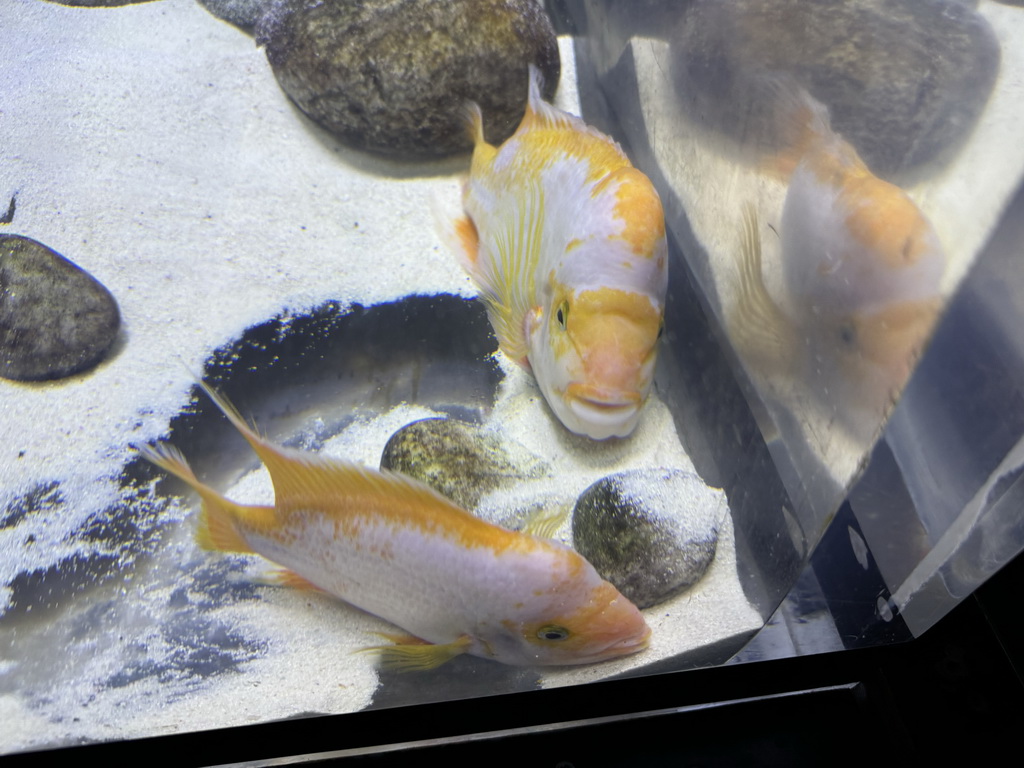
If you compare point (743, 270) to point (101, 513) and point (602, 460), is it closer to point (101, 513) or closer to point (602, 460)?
point (602, 460)

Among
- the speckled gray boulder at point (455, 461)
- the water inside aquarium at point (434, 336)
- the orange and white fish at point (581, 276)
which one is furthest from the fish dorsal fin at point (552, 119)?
the speckled gray boulder at point (455, 461)

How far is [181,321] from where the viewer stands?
189cm

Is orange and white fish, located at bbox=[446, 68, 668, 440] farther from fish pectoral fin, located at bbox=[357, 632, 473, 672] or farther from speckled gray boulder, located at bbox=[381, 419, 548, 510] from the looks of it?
fish pectoral fin, located at bbox=[357, 632, 473, 672]

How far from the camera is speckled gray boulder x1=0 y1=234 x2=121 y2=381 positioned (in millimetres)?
1700

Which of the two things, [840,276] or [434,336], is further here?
[434,336]

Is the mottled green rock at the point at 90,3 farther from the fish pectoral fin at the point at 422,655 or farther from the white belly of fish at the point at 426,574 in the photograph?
the fish pectoral fin at the point at 422,655

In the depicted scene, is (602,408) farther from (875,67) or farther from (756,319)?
(875,67)

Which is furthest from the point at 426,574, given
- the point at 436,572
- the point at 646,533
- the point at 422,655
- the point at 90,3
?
the point at 90,3

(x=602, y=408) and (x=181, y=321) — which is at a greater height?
(x=602, y=408)

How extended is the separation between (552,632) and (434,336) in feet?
3.53

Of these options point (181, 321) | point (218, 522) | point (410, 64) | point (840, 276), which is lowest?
point (181, 321)

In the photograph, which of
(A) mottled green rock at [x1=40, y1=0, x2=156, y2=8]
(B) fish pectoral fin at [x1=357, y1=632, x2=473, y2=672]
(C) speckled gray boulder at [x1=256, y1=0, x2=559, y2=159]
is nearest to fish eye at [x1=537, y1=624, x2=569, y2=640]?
(B) fish pectoral fin at [x1=357, y1=632, x2=473, y2=672]

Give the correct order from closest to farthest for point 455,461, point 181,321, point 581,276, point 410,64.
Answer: point 455,461 < point 581,276 < point 181,321 < point 410,64

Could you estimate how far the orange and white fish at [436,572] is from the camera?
3.37 feet
